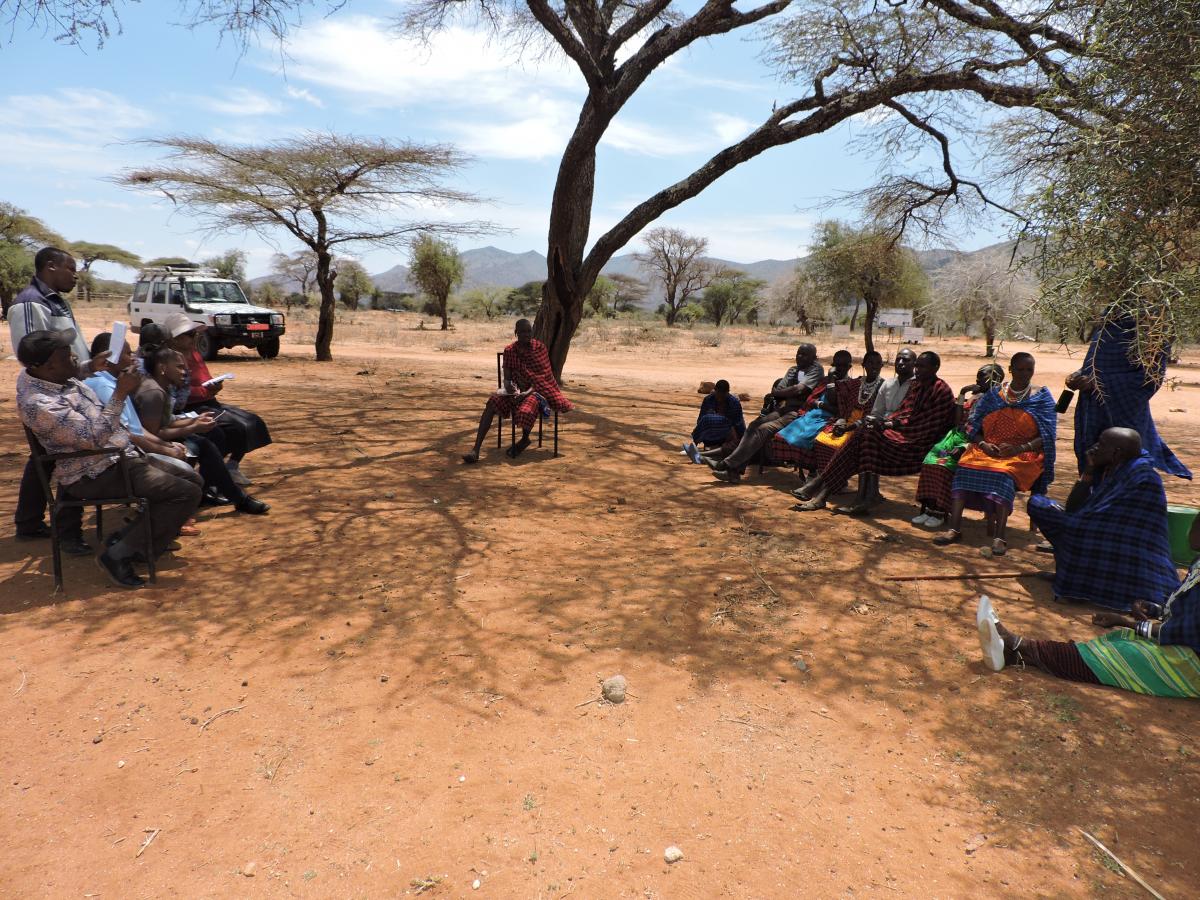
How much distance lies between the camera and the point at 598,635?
3602mm

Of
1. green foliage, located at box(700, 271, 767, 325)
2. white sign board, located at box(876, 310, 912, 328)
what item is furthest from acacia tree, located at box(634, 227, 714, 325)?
white sign board, located at box(876, 310, 912, 328)

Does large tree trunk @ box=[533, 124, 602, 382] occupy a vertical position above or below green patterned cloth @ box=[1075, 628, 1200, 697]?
above

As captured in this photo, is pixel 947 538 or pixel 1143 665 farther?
pixel 947 538

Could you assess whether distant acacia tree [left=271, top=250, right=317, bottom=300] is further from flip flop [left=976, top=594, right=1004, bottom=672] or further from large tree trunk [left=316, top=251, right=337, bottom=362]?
flip flop [left=976, top=594, right=1004, bottom=672]

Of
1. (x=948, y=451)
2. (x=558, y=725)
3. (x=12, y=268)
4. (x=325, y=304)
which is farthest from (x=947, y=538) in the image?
(x=12, y=268)

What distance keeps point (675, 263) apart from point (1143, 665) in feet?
200

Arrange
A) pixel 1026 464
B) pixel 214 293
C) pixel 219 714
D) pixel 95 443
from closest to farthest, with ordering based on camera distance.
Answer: pixel 219 714
pixel 95 443
pixel 1026 464
pixel 214 293

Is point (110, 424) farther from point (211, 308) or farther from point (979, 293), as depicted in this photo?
point (979, 293)

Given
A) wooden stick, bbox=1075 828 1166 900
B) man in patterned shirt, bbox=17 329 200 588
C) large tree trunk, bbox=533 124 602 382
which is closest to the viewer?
wooden stick, bbox=1075 828 1166 900

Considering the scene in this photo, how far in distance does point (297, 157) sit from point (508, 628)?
15.6 m

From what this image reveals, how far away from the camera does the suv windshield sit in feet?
54.5

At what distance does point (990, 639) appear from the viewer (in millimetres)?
3275

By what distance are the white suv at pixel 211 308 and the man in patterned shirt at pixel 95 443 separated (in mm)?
13453

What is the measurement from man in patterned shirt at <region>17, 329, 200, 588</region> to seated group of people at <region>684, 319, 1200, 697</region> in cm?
444
